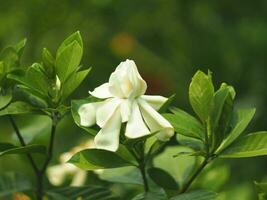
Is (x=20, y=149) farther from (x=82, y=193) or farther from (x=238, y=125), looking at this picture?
(x=238, y=125)

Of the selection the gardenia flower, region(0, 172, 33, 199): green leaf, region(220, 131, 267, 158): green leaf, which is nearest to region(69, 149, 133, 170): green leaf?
the gardenia flower

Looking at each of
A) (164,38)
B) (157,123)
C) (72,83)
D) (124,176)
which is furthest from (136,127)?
(164,38)

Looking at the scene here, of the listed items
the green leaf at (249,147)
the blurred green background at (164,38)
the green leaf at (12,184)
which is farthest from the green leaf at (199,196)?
the blurred green background at (164,38)

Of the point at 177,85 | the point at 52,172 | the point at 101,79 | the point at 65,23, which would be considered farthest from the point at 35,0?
the point at 52,172

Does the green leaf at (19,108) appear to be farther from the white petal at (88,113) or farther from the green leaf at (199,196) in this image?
the green leaf at (199,196)

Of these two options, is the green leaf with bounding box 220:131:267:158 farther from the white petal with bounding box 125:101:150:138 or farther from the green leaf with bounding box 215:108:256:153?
the white petal with bounding box 125:101:150:138

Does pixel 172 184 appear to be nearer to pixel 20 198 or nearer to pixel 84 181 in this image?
pixel 20 198
